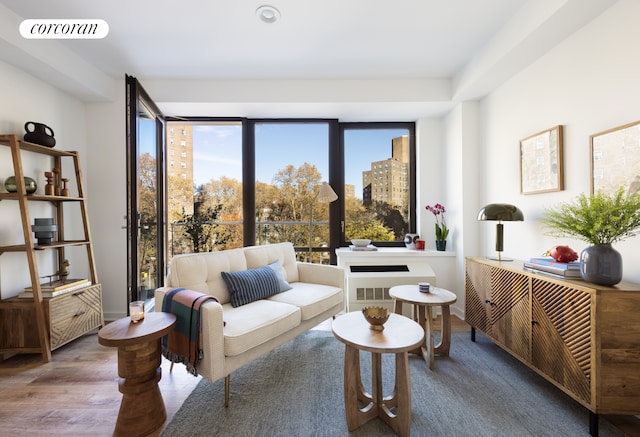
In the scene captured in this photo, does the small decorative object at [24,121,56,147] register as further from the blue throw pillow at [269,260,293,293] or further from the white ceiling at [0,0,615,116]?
the blue throw pillow at [269,260,293,293]

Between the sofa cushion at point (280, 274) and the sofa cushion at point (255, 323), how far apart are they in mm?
257

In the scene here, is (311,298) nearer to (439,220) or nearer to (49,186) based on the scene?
(439,220)

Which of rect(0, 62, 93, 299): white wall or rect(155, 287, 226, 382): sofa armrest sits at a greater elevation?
rect(0, 62, 93, 299): white wall

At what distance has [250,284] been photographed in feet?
7.47

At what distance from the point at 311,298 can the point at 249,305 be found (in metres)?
0.52

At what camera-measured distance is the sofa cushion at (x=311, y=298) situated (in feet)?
7.42

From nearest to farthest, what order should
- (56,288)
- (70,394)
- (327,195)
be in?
(70,394)
(56,288)
(327,195)

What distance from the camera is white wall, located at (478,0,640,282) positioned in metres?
1.65

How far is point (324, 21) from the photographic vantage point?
2152mm

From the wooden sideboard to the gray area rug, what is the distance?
0.17 m

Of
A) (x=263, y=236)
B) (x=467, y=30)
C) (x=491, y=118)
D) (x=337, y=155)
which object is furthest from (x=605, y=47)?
(x=263, y=236)

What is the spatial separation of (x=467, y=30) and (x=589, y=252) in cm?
190

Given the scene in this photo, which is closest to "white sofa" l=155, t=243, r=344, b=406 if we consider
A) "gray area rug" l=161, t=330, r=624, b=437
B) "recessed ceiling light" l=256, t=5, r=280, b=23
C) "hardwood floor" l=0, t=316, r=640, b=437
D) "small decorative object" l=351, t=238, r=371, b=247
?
"gray area rug" l=161, t=330, r=624, b=437

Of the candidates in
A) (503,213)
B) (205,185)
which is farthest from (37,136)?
(503,213)
